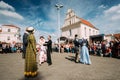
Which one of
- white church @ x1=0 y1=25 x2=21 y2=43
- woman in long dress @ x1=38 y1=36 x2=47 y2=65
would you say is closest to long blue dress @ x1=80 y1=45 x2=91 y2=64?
woman in long dress @ x1=38 y1=36 x2=47 y2=65

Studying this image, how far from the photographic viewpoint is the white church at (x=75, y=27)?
4550 centimetres

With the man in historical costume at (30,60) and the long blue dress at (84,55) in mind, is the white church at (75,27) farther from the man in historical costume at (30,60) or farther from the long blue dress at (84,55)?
the man in historical costume at (30,60)

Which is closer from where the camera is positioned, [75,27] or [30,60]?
[30,60]

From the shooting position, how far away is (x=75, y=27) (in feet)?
157

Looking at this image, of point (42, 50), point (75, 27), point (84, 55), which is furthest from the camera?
point (75, 27)

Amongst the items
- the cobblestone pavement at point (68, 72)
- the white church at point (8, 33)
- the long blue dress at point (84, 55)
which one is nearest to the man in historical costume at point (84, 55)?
the long blue dress at point (84, 55)

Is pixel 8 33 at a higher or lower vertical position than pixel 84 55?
higher

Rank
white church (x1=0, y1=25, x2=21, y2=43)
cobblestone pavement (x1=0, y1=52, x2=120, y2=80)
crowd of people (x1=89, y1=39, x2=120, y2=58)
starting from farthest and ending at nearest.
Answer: white church (x1=0, y1=25, x2=21, y2=43) → crowd of people (x1=89, y1=39, x2=120, y2=58) → cobblestone pavement (x1=0, y1=52, x2=120, y2=80)

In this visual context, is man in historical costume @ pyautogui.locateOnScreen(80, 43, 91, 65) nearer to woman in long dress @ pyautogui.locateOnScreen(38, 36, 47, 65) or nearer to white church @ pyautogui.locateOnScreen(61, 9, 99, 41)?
woman in long dress @ pyautogui.locateOnScreen(38, 36, 47, 65)

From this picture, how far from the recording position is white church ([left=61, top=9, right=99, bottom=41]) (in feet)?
149

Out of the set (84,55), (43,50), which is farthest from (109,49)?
(43,50)

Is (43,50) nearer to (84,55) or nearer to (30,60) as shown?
(84,55)

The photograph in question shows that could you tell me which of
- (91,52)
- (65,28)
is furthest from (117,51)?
(65,28)

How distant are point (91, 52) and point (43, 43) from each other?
11.2 meters
